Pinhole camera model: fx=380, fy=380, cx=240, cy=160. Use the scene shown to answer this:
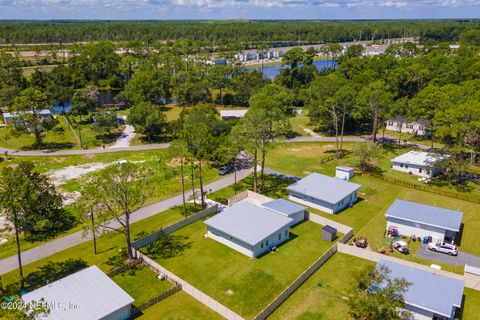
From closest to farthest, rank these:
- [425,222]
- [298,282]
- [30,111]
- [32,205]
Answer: [298,282] < [32,205] < [425,222] < [30,111]

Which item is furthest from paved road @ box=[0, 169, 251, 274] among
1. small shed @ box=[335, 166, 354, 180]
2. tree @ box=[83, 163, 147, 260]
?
small shed @ box=[335, 166, 354, 180]

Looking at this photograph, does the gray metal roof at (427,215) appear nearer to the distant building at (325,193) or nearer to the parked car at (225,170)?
the distant building at (325,193)

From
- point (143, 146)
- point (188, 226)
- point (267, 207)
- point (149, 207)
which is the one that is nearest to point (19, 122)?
point (143, 146)

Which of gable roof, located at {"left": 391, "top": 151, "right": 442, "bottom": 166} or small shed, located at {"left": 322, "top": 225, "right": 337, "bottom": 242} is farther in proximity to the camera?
gable roof, located at {"left": 391, "top": 151, "right": 442, "bottom": 166}

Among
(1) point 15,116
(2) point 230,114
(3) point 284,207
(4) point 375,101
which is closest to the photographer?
(3) point 284,207

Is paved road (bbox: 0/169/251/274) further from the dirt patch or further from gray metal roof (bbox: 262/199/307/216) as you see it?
the dirt patch

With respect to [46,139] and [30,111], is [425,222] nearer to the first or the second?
[46,139]

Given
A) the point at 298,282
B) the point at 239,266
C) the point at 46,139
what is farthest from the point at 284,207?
the point at 46,139
